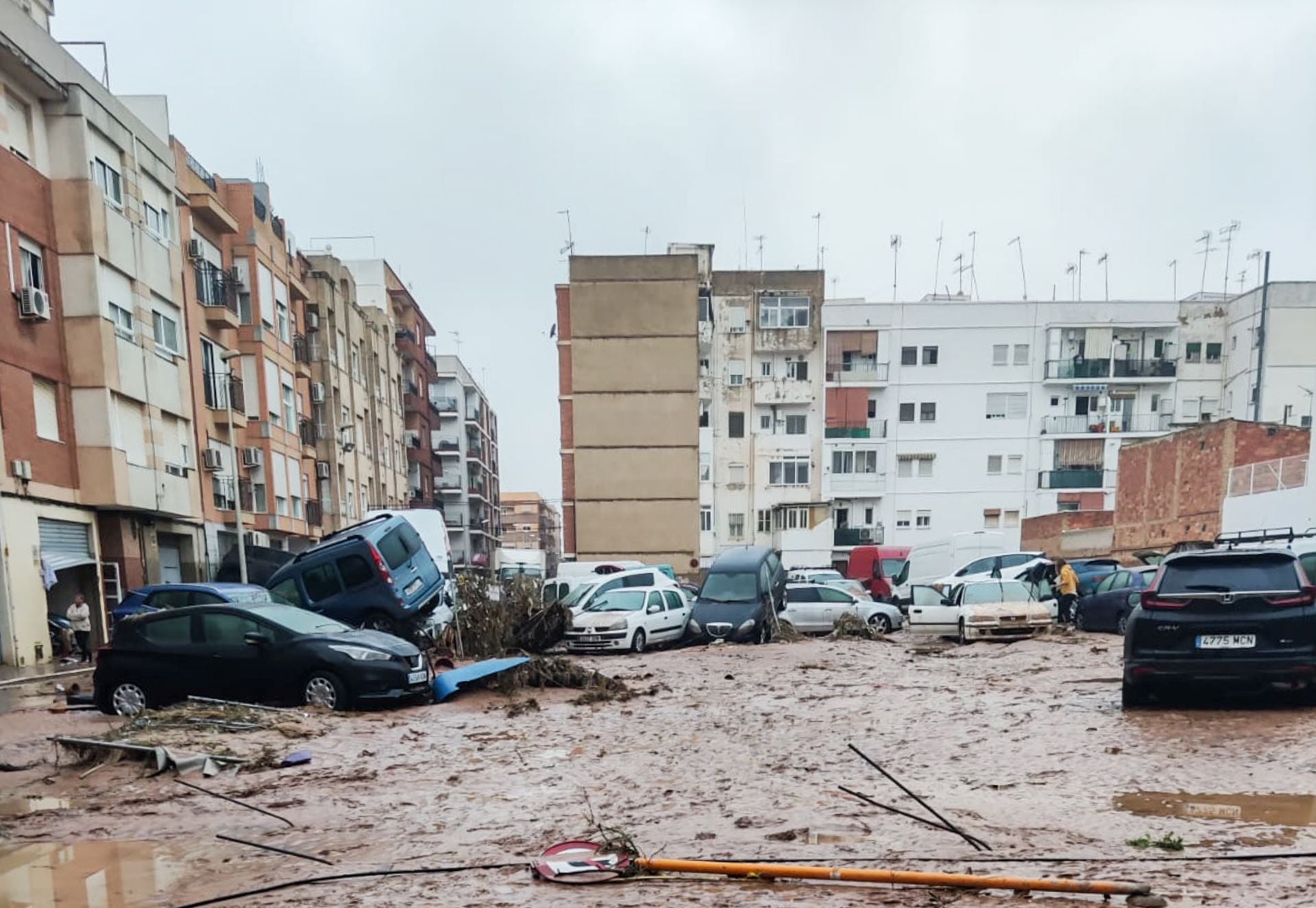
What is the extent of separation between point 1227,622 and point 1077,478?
→ 139 feet

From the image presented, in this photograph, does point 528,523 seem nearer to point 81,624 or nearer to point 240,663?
point 81,624

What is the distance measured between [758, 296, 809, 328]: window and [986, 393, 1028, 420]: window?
12229 mm

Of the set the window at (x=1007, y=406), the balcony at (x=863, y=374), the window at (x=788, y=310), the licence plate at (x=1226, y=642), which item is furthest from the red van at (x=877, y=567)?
the licence plate at (x=1226, y=642)

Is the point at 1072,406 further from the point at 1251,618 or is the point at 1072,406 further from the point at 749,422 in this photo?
the point at 1251,618

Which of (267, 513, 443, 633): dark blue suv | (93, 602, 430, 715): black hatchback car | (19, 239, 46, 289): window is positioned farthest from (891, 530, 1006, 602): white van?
(19, 239, 46, 289): window

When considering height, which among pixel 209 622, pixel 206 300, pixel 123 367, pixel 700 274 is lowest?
pixel 209 622

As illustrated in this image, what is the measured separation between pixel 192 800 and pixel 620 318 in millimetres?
39539

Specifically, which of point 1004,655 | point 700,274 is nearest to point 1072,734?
point 1004,655

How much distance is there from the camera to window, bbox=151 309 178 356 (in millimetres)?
22516

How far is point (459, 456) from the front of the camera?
68312 millimetres

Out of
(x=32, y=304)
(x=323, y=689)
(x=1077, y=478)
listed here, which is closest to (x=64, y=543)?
(x=32, y=304)

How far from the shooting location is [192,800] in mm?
6375

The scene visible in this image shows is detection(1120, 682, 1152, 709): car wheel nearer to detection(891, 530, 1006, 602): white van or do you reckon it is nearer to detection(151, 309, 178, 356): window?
detection(891, 530, 1006, 602): white van

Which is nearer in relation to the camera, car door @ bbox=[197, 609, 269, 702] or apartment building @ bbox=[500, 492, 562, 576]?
car door @ bbox=[197, 609, 269, 702]
